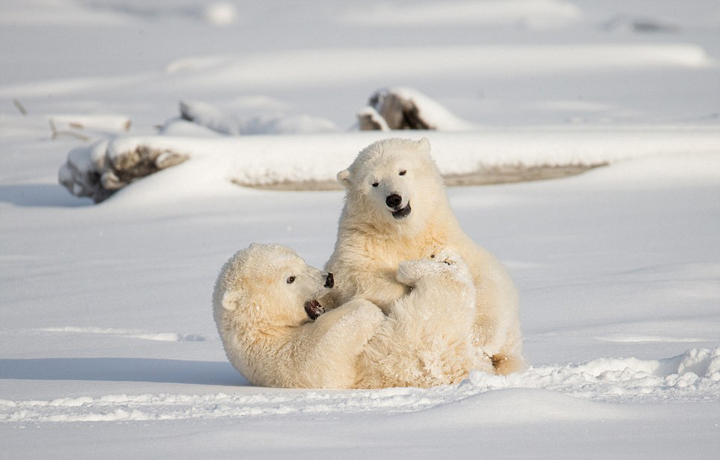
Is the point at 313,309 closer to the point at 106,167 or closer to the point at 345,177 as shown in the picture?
the point at 345,177

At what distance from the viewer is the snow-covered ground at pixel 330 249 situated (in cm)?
308

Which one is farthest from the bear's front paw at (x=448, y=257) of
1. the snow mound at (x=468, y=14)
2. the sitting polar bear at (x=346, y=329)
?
the snow mound at (x=468, y=14)

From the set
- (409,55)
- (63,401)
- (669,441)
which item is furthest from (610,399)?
(409,55)

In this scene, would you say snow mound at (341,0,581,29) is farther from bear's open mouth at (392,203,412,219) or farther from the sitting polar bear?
the sitting polar bear

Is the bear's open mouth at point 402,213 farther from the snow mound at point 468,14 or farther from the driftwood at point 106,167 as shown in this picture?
the snow mound at point 468,14

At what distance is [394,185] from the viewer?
14.4ft

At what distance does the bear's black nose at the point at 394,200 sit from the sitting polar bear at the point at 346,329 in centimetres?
30

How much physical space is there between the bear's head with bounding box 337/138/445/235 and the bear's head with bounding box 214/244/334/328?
399mm

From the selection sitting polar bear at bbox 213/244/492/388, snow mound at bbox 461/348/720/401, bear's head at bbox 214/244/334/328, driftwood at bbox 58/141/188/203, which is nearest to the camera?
snow mound at bbox 461/348/720/401

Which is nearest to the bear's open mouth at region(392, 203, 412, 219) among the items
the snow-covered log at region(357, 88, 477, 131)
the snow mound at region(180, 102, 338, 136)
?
the snow-covered log at region(357, 88, 477, 131)

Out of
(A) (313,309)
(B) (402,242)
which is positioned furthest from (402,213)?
(A) (313,309)

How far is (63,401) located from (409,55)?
26967 millimetres

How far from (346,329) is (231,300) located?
1.75ft

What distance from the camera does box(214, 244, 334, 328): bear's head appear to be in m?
4.27
